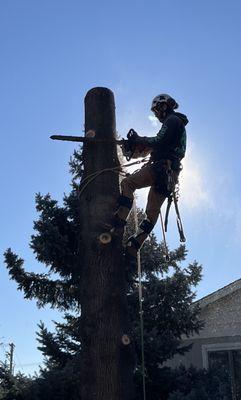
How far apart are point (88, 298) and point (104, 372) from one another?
0.72 metres

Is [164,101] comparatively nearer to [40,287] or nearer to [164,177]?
[164,177]

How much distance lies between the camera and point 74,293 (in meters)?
8.27

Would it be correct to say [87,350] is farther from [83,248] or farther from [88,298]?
[83,248]

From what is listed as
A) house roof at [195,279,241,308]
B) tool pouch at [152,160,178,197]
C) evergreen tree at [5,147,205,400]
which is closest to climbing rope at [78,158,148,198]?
tool pouch at [152,160,178,197]

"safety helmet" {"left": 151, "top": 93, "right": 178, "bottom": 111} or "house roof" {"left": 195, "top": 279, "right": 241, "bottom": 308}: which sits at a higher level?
"safety helmet" {"left": 151, "top": 93, "right": 178, "bottom": 111}

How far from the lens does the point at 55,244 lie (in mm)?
8461

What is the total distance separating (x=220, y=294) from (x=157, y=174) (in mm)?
6319

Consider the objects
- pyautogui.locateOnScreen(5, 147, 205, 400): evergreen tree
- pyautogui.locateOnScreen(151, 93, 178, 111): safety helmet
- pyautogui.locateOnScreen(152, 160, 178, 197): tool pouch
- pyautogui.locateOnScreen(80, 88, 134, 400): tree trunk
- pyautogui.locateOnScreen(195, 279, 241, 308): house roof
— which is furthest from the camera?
pyautogui.locateOnScreen(195, 279, 241, 308): house roof

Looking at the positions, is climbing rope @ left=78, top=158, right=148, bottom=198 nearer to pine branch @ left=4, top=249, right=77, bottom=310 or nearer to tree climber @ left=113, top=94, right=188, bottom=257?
tree climber @ left=113, top=94, right=188, bottom=257

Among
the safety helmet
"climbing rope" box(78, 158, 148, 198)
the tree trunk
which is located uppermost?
the safety helmet

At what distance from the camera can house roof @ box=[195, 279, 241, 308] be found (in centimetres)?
1118

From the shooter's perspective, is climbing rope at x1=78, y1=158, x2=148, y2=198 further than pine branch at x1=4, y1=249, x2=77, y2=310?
No

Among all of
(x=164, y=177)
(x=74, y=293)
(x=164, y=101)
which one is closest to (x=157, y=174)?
(x=164, y=177)

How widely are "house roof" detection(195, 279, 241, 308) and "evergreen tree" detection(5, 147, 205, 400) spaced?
1884mm
